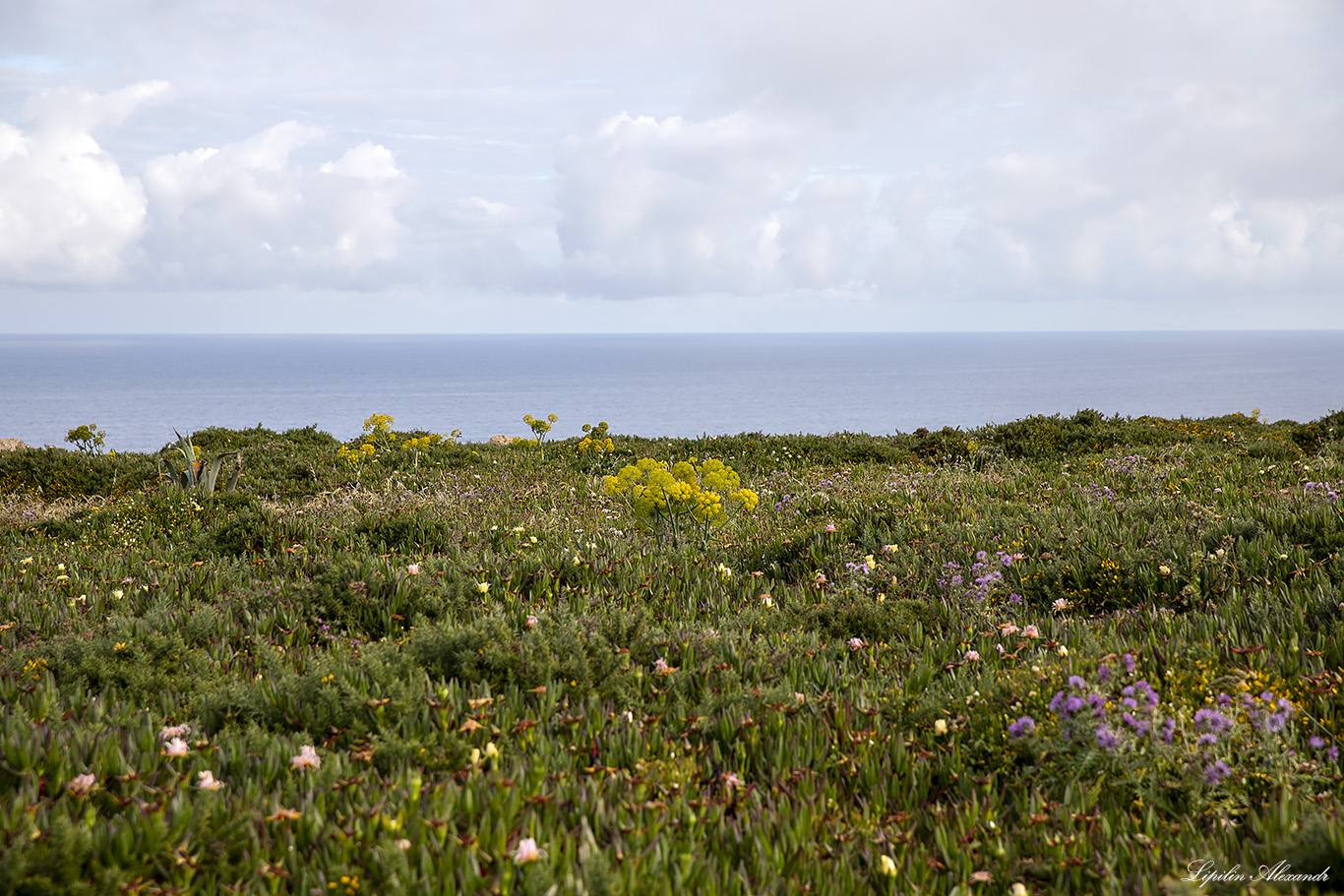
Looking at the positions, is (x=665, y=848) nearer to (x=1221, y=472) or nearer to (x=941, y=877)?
(x=941, y=877)

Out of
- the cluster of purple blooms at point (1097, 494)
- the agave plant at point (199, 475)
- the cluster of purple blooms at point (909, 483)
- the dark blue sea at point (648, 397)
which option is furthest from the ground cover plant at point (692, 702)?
the dark blue sea at point (648, 397)

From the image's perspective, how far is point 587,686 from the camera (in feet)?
14.2

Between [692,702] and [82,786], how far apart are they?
2.62 m

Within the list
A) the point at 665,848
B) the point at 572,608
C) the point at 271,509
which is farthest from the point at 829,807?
the point at 271,509

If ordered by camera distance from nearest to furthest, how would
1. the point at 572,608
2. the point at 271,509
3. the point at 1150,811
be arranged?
the point at 1150,811 → the point at 572,608 → the point at 271,509

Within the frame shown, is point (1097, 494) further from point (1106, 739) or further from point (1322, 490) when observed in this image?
point (1106, 739)

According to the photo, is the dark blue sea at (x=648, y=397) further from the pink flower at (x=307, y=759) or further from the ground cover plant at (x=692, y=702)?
the pink flower at (x=307, y=759)

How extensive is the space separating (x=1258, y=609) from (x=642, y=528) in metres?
5.30

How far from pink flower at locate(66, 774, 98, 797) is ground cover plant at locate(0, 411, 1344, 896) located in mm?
26

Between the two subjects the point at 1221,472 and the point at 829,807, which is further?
the point at 1221,472

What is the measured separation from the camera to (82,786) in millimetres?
2988

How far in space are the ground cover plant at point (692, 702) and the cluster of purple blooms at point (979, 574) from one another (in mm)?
49

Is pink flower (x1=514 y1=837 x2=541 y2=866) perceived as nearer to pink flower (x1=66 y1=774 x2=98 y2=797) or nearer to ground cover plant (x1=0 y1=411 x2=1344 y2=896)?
ground cover plant (x1=0 y1=411 x2=1344 y2=896)

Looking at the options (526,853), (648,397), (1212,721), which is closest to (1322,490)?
(1212,721)
